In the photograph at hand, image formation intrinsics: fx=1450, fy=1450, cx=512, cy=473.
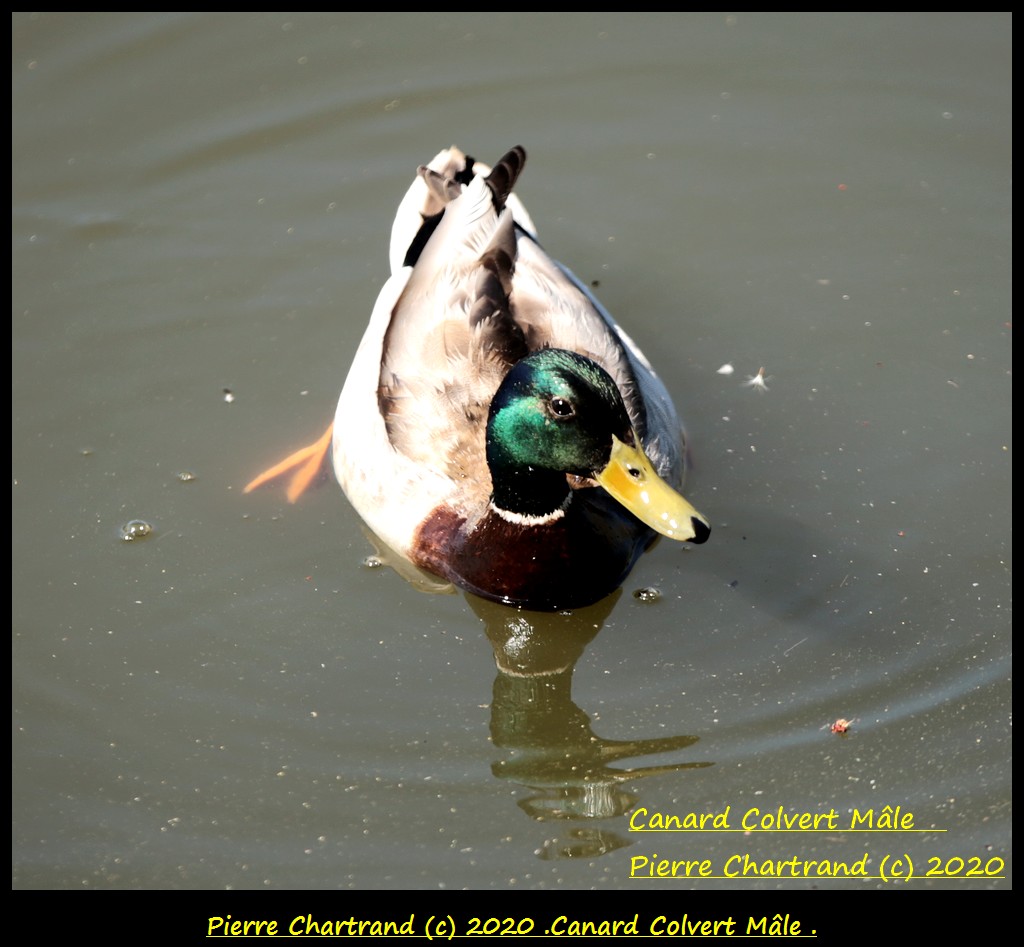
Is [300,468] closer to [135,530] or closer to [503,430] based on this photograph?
[135,530]

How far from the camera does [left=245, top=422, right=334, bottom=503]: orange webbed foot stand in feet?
20.0

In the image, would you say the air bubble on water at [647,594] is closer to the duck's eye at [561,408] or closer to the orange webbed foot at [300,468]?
the duck's eye at [561,408]

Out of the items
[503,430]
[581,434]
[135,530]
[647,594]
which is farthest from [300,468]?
[581,434]

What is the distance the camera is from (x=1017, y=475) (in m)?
5.99

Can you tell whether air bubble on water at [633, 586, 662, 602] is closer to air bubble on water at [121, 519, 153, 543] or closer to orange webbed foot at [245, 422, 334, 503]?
orange webbed foot at [245, 422, 334, 503]

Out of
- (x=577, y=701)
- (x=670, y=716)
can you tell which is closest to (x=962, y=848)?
(x=670, y=716)

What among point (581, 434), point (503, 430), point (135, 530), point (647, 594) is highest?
point (581, 434)

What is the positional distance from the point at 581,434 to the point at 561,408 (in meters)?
0.11

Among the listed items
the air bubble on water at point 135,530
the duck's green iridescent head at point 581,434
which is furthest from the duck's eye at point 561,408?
the air bubble on water at point 135,530

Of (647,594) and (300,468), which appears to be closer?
(647,594)

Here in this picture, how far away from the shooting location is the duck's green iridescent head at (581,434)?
191 inches

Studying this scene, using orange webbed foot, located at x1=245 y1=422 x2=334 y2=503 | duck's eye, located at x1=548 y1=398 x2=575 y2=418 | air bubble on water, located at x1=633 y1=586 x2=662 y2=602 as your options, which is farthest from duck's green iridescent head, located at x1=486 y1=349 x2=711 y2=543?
orange webbed foot, located at x1=245 y1=422 x2=334 y2=503

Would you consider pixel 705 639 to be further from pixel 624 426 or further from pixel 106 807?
pixel 106 807

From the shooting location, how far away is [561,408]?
4.87 meters
